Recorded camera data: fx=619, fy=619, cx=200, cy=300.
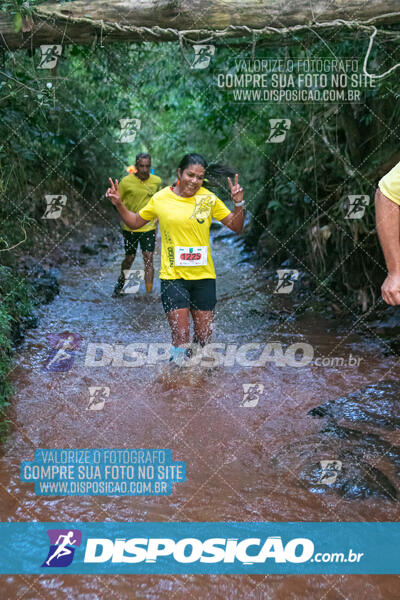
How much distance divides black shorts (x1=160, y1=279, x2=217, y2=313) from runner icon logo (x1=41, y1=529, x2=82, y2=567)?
7.07ft

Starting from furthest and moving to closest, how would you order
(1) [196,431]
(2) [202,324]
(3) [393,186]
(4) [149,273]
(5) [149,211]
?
1. (4) [149,273]
2. (2) [202,324]
3. (5) [149,211]
4. (1) [196,431]
5. (3) [393,186]

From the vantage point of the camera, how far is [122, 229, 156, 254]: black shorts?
764cm

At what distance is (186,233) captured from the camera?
4738mm

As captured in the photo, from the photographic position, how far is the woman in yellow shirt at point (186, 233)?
4676 mm

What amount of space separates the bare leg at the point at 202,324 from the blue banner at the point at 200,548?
2.14 metres

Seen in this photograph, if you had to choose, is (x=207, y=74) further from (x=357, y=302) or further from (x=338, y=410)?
(x=338, y=410)

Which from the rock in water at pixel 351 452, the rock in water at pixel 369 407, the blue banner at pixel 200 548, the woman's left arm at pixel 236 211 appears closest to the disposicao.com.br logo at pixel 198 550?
the blue banner at pixel 200 548

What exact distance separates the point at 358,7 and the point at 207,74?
342 cm

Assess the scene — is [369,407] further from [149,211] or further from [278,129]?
[278,129]

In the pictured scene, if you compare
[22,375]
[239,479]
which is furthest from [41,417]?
[239,479]

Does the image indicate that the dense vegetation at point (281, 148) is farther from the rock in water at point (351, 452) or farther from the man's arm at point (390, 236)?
the man's arm at point (390, 236)

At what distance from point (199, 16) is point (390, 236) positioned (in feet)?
10.4

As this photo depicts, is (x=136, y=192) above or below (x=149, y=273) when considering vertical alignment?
above

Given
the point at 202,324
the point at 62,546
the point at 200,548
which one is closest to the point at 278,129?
the point at 202,324
